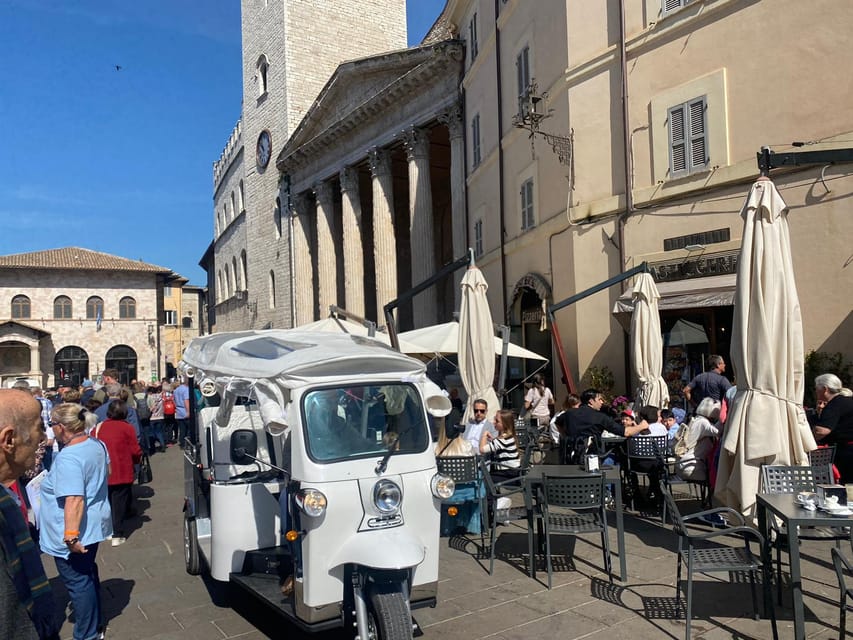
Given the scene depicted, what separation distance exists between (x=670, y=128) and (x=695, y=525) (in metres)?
7.80

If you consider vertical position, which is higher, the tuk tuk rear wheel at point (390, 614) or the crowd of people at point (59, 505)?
the crowd of people at point (59, 505)

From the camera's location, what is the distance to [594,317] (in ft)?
44.3

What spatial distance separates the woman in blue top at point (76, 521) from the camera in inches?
174

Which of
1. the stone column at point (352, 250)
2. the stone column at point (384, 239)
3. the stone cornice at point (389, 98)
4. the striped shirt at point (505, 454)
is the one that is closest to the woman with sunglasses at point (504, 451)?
the striped shirt at point (505, 454)

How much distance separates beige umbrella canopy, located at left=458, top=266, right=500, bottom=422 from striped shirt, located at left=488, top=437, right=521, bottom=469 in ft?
7.00

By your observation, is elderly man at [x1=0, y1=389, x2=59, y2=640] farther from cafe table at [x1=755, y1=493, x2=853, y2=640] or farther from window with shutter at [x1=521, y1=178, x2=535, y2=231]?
window with shutter at [x1=521, y1=178, x2=535, y2=231]

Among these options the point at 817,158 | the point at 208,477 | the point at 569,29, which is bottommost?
the point at 208,477

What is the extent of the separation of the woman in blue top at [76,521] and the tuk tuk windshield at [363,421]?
1.72 m

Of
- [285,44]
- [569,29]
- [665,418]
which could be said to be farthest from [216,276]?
[665,418]

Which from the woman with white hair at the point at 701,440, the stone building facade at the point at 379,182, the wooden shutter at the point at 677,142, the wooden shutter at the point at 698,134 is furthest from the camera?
the stone building facade at the point at 379,182

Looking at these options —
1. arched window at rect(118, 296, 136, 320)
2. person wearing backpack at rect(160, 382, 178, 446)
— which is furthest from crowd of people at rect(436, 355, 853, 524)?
Answer: arched window at rect(118, 296, 136, 320)

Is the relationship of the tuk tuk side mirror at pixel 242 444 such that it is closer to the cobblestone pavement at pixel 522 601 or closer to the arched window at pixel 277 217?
the cobblestone pavement at pixel 522 601

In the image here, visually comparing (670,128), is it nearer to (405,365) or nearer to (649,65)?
(649,65)

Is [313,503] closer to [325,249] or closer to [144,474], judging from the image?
[144,474]
